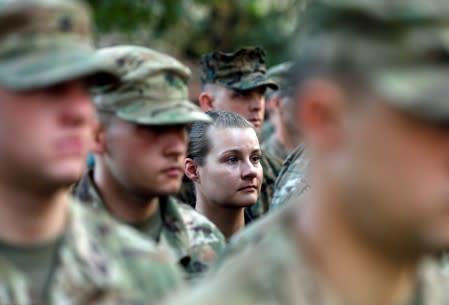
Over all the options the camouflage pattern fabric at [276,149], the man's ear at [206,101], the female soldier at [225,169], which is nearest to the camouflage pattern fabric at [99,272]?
the female soldier at [225,169]

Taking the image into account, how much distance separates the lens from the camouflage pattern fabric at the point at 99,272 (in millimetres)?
3988

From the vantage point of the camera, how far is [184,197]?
9.09 m

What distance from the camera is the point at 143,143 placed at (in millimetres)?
5617

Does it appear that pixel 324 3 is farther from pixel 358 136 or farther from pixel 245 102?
pixel 245 102

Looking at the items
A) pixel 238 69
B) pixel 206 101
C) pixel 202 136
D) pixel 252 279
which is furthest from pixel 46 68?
pixel 238 69

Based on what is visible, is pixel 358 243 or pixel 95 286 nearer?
pixel 358 243

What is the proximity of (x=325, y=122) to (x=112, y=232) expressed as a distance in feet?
3.76

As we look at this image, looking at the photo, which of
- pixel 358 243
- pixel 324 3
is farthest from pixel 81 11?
pixel 358 243

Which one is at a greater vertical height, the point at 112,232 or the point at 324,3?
the point at 324,3

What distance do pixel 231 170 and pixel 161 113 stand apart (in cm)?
257

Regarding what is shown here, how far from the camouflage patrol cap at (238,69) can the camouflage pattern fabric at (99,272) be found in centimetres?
643

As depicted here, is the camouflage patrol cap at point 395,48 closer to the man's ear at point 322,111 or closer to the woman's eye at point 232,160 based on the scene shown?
the man's ear at point 322,111

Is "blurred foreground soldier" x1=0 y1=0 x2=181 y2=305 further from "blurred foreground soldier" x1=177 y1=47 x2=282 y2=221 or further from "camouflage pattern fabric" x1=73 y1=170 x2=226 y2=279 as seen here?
"blurred foreground soldier" x1=177 y1=47 x2=282 y2=221

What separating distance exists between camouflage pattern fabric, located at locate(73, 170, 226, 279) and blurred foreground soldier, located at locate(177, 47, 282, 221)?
3.65 metres
